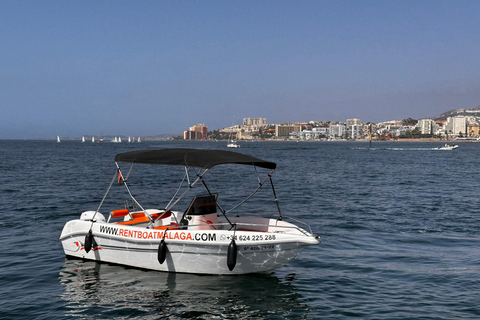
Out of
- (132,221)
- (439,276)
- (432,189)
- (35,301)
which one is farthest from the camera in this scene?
(432,189)

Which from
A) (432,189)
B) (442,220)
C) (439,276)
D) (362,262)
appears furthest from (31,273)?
(432,189)

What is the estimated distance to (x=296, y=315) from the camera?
956cm

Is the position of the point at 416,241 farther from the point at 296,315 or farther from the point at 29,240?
the point at 29,240

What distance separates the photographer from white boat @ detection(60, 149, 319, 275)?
10938 millimetres

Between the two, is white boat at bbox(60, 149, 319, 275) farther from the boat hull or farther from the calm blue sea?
the calm blue sea

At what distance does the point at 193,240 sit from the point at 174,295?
1361 mm

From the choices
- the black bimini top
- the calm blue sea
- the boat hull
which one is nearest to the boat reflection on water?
the calm blue sea

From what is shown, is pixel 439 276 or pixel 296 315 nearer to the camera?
pixel 296 315

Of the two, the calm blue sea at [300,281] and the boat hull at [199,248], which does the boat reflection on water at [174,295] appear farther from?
the boat hull at [199,248]

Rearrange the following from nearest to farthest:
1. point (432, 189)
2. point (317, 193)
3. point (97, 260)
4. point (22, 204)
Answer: point (97, 260), point (22, 204), point (317, 193), point (432, 189)

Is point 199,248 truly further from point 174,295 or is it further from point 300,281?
point 300,281

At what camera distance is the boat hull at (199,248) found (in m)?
10.9

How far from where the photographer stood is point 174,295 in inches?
414

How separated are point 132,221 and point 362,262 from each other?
6.82m
